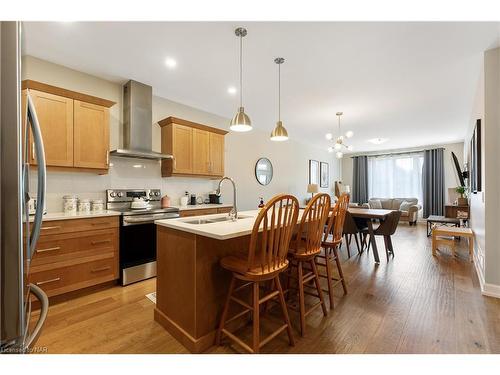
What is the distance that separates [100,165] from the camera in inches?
113

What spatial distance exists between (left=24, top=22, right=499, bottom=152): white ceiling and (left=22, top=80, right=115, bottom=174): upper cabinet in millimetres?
447

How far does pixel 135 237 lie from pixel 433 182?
8341mm

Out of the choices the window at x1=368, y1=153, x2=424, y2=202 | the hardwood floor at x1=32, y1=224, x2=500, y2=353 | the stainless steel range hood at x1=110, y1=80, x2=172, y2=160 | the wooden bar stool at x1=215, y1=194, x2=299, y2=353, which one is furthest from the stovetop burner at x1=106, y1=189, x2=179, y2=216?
the window at x1=368, y1=153, x2=424, y2=202

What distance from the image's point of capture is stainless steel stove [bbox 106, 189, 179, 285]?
109 inches

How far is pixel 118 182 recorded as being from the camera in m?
3.26

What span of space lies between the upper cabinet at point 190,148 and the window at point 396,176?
6.58m

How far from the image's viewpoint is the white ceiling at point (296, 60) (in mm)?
2156

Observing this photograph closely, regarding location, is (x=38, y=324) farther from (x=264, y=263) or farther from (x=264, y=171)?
(x=264, y=171)

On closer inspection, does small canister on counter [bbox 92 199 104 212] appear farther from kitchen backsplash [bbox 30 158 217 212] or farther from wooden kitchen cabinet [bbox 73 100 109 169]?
wooden kitchen cabinet [bbox 73 100 109 169]

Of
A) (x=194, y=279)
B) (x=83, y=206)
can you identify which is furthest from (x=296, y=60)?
(x=83, y=206)
